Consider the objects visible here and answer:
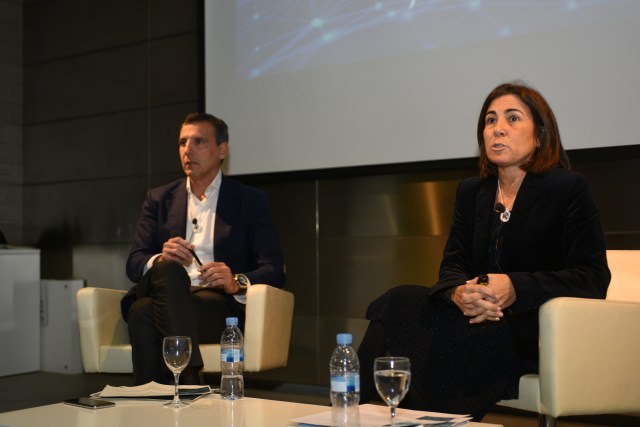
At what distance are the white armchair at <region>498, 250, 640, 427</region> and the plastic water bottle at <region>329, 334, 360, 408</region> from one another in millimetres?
696

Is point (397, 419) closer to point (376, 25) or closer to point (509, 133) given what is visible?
point (509, 133)

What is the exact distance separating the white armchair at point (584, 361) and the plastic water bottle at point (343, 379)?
2.28 feet

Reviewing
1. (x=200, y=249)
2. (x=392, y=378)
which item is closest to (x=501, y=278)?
(x=392, y=378)

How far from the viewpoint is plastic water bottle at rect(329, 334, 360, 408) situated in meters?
1.72

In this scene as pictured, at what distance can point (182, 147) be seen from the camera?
3.58 m

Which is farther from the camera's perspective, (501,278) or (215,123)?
(215,123)

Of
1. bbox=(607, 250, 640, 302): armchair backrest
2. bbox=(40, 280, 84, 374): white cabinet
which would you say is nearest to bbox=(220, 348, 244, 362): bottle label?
bbox=(607, 250, 640, 302): armchair backrest

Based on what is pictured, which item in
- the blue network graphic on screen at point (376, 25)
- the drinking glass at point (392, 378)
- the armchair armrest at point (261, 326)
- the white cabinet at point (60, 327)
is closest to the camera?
the drinking glass at point (392, 378)

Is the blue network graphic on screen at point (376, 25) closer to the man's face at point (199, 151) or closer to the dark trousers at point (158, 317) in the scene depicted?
the man's face at point (199, 151)

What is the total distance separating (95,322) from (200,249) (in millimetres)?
562

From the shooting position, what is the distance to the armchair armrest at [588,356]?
7.19 feet

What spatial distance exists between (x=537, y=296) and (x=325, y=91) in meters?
2.12

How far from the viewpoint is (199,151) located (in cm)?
353

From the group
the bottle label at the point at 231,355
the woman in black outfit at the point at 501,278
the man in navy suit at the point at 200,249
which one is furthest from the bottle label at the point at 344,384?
the man in navy suit at the point at 200,249
